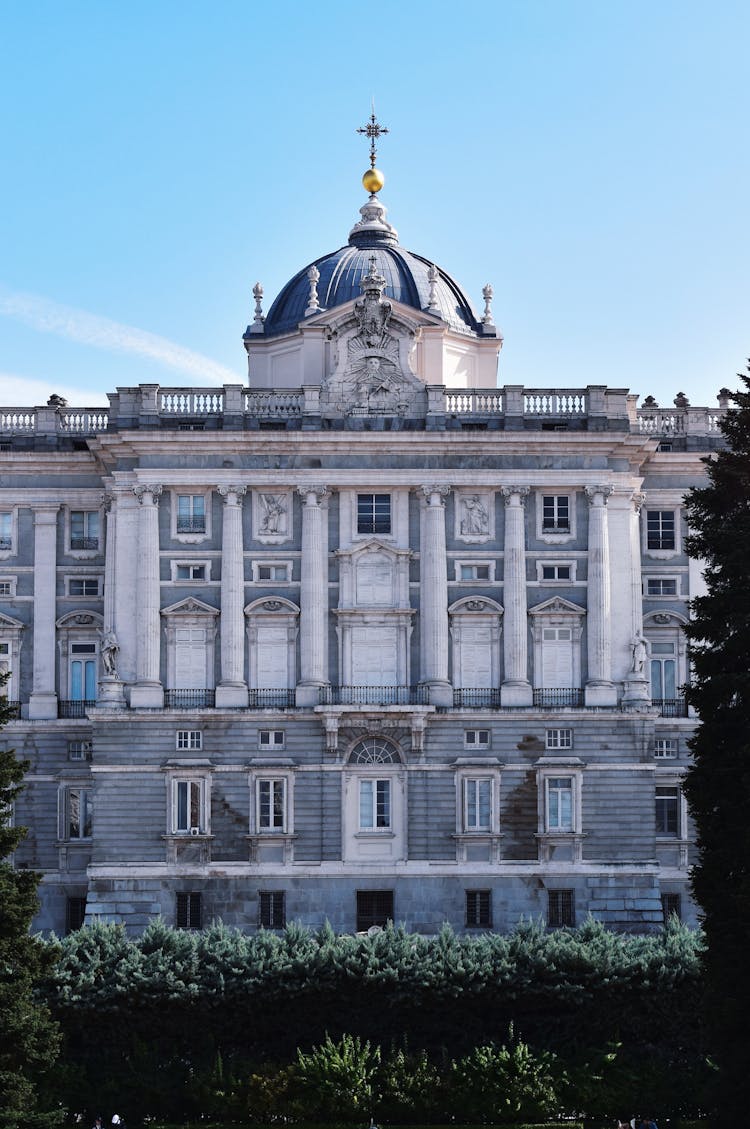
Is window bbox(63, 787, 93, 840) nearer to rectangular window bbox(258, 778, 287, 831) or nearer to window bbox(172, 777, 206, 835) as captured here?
window bbox(172, 777, 206, 835)

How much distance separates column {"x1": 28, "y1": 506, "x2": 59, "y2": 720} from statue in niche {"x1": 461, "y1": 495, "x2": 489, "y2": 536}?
1611cm

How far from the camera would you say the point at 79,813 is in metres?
85.1

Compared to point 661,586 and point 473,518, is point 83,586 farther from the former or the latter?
point 661,586

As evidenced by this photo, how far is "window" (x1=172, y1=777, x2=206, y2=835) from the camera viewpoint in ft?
267

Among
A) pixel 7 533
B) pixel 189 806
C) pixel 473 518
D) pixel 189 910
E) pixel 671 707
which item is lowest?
pixel 189 910

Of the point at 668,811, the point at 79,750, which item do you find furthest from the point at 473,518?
the point at 79,750

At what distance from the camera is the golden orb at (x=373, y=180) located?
9694 centimetres

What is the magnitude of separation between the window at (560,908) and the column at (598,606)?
710 cm

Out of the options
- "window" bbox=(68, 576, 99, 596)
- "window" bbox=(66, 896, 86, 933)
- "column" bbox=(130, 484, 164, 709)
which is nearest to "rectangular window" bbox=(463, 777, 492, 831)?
"column" bbox=(130, 484, 164, 709)

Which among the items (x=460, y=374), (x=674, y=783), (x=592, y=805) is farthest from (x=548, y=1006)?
(x=460, y=374)

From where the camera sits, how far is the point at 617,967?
69.8 meters

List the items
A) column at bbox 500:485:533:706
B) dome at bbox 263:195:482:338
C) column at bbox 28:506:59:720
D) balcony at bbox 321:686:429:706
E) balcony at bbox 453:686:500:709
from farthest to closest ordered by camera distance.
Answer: dome at bbox 263:195:482:338 < column at bbox 28:506:59:720 < balcony at bbox 453:686:500:709 < column at bbox 500:485:533:706 < balcony at bbox 321:686:429:706

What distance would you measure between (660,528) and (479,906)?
17.4 metres

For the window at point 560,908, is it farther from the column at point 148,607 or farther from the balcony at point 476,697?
the column at point 148,607
